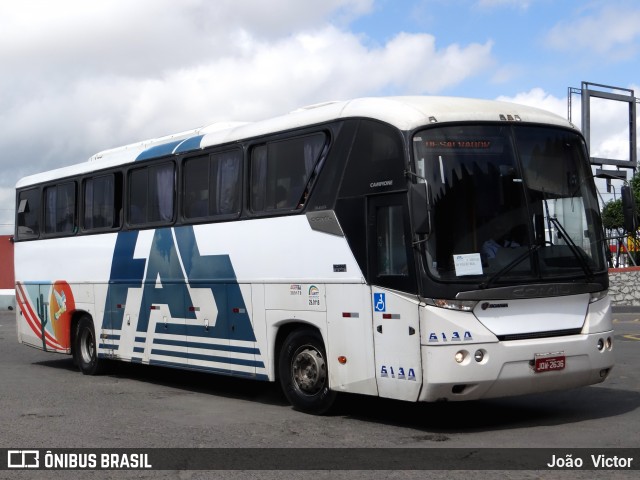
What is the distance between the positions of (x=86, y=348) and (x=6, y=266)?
23.6m

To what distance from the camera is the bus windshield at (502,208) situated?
929 centimetres

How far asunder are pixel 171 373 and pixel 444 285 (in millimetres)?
8192

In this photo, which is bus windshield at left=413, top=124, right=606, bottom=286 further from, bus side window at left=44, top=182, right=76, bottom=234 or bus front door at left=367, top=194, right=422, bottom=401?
bus side window at left=44, top=182, right=76, bottom=234

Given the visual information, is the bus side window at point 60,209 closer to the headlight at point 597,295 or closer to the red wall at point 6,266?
the headlight at point 597,295

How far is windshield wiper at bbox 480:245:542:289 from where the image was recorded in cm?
923

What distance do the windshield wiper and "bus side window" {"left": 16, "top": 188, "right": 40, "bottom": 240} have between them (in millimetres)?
10488

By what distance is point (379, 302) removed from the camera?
979 cm

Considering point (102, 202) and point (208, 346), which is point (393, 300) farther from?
point (102, 202)

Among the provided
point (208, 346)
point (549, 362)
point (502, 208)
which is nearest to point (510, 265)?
point (502, 208)

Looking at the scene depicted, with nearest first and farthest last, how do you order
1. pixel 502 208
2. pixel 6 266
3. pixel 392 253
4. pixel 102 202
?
pixel 502 208 → pixel 392 253 → pixel 102 202 → pixel 6 266

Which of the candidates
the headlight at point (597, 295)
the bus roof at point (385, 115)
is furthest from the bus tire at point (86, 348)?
the headlight at point (597, 295)

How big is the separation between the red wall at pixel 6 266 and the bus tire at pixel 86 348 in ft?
73.9

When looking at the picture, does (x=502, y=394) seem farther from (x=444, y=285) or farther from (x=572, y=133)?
(x=572, y=133)

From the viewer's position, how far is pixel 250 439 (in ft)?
30.3
